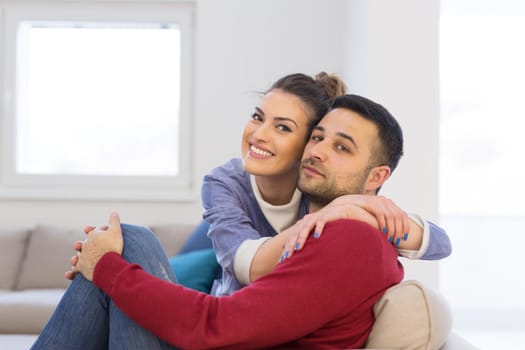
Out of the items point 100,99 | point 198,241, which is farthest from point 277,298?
point 100,99

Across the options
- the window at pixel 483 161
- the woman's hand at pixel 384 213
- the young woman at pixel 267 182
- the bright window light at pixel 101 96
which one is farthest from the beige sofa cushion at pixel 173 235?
the window at pixel 483 161

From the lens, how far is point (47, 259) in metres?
4.38

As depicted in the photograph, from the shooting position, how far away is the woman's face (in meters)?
2.09

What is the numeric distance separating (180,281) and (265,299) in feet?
7.45

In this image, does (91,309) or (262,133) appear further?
(262,133)

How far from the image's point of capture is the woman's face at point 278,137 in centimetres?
209

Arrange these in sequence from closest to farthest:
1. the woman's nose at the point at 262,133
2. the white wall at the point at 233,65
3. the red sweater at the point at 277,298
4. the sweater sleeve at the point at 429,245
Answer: the red sweater at the point at 277,298
the sweater sleeve at the point at 429,245
the woman's nose at the point at 262,133
the white wall at the point at 233,65

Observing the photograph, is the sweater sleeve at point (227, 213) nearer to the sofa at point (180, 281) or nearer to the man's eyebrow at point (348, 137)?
the man's eyebrow at point (348, 137)

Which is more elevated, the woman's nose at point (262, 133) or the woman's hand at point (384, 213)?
the woman's nose at point (262, 133)

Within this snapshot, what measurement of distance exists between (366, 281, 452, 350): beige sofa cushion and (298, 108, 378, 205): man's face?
13.8 inches

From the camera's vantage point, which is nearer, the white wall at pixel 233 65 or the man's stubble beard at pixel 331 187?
the man's stubble beard at pixel 331 187

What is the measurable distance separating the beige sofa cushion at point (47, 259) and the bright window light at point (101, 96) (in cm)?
79

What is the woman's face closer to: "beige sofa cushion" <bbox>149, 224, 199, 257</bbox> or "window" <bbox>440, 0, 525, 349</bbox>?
"beige sofa cushion" <bbox>149, 224, 199, 257</bbox>

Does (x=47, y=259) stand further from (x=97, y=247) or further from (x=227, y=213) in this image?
(x=97, y=247)
